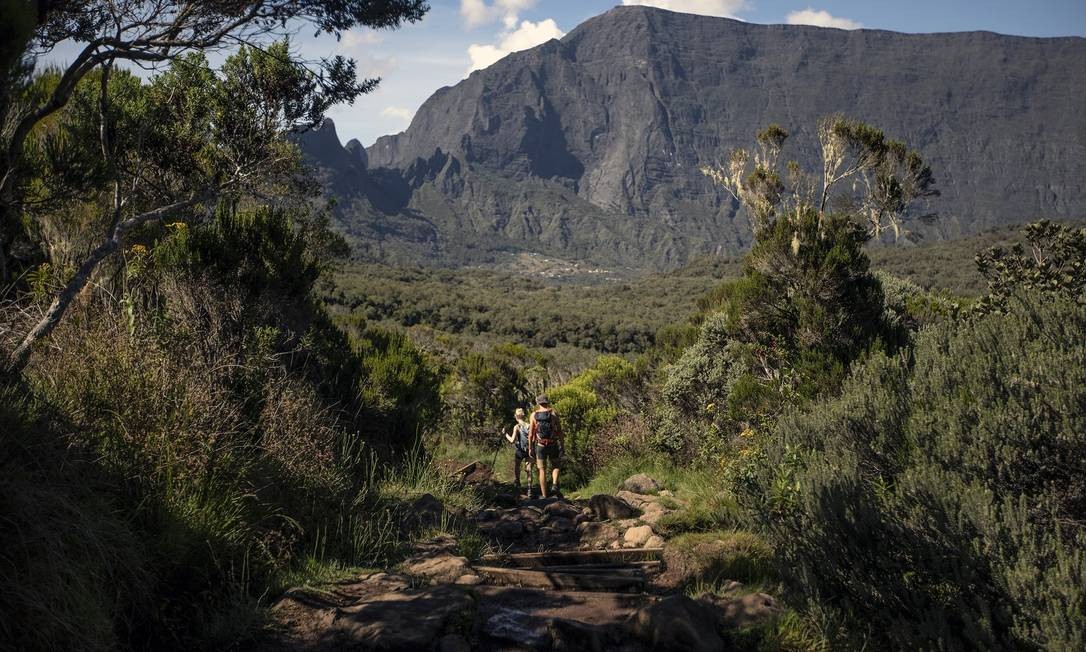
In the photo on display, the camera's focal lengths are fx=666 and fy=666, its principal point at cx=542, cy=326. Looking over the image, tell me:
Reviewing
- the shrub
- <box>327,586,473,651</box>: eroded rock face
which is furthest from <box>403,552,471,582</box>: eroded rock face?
the shrub

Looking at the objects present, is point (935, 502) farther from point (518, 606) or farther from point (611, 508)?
point (611, 508)

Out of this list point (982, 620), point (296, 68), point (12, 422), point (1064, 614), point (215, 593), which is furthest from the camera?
point (296, 68)

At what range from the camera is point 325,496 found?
5.07 metres

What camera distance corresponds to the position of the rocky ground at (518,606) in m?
3.54

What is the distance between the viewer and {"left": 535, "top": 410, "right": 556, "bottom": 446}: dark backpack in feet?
33.9

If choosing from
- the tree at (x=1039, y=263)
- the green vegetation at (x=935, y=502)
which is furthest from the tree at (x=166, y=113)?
the tree at (x=1039, y=263)

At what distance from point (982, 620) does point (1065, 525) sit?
81 centimetres

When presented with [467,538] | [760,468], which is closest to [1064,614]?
[760,468]

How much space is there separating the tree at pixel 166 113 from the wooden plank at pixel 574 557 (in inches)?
145

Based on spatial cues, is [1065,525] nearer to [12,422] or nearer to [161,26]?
→ [12,422]

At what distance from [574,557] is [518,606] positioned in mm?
1553

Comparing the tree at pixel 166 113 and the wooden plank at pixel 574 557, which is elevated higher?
the tree at pixel 166 113

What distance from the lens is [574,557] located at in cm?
561

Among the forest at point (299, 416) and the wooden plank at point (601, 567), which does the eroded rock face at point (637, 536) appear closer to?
the forest at point (299, 416)
